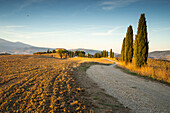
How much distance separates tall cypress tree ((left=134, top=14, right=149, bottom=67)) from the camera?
14.2 m

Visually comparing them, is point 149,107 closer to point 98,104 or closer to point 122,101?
point 122,101

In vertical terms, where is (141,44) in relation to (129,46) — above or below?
below

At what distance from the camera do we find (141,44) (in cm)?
1469

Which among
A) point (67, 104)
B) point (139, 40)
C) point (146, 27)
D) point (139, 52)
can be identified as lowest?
point (67, 104)

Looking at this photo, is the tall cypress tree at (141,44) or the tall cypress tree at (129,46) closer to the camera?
the tall cypress tree at (141,44)

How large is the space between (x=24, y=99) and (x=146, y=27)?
18.1m

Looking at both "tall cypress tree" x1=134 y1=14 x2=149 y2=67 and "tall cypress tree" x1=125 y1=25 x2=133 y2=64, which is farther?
"tall cypress tree" x1=125 y1=25 x2=133 y2=64

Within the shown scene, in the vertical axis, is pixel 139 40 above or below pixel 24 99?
above

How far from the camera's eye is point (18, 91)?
5141mm

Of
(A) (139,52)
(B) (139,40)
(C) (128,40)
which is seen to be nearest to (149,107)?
(A) (139,52)

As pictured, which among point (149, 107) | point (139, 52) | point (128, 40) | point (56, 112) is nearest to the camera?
point (56, 112)

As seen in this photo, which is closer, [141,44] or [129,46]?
[141,44]

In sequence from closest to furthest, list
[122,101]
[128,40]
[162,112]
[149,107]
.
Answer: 1. [162,112]
2. [149,107]
3. [122,101]
4. [128,40]

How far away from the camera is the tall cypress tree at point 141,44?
560 inches
